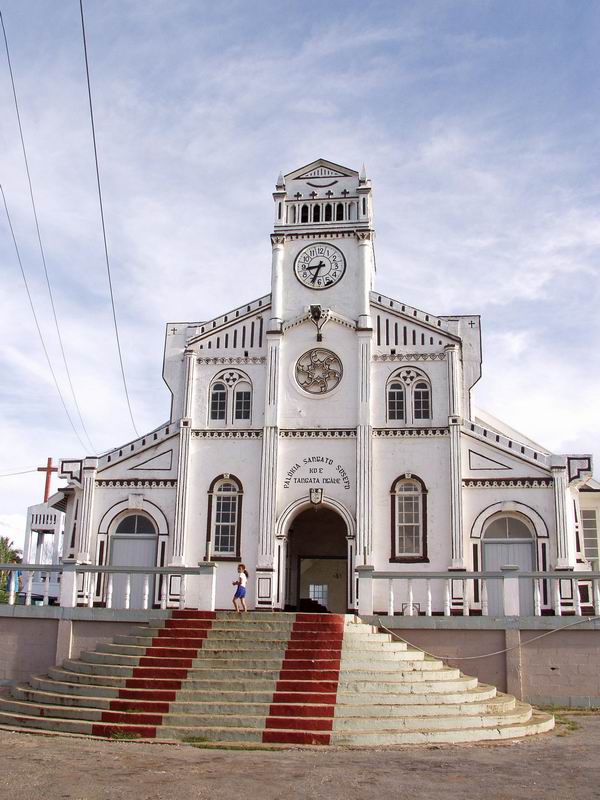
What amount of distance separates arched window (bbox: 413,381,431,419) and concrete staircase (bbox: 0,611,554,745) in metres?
10.4

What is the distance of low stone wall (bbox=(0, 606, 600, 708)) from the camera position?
19.0m

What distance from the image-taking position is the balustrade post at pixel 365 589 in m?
20.6

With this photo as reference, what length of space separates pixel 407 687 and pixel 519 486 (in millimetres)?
11990

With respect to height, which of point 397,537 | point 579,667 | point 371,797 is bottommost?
point 371,797

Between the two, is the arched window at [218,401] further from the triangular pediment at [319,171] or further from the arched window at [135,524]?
the triangular pediment at [319,171]

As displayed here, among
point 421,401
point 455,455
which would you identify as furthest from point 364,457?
point 455,455

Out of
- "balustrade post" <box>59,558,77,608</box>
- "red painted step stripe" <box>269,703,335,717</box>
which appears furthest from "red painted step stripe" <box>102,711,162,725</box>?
"balustrade post" <box>59,558,77,608</box>

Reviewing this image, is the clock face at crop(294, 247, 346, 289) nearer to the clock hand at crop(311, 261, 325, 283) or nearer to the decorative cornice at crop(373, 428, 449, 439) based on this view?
the clock hand at crop(311, 261, 325, 283)

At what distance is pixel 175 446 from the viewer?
29203mm

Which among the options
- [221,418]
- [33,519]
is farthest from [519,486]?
[33,519]

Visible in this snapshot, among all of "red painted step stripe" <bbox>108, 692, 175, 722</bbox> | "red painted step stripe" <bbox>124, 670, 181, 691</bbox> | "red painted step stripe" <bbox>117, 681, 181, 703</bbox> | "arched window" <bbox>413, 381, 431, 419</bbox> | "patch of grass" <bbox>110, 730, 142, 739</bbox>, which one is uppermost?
"arched window" <bbox>413, 381, 431, 419</bbox>

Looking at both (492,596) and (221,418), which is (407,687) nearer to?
(492,596)

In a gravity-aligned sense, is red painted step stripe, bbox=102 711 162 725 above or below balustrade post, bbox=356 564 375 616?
below

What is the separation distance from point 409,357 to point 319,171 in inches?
303
